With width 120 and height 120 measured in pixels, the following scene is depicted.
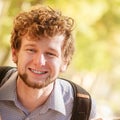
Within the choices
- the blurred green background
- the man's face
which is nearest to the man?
the man's face

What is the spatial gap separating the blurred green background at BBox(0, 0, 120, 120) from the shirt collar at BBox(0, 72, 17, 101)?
24.6 inches

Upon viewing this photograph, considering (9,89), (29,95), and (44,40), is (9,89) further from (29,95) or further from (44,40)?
(44,40)

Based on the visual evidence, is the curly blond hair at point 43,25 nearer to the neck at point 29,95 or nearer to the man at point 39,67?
the man at point 39,67

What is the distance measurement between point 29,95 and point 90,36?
0.73m

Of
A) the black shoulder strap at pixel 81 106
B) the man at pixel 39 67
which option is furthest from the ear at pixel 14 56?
the black shoulder strap at pixel 81 106

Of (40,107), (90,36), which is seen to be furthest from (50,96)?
(90,36)

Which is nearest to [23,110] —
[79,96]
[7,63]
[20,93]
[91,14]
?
[20,93]

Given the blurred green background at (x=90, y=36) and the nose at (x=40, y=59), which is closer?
the nose at (x=40, y=59)

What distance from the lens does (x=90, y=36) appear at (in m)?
1.70

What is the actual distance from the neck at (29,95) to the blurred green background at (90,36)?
2.00ft

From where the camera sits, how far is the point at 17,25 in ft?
3.40

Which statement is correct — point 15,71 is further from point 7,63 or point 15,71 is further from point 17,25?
point 7,63

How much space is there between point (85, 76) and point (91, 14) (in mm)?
287

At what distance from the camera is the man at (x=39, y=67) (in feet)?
3.19
